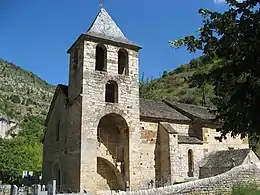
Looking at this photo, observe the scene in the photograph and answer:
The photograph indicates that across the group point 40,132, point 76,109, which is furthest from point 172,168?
point 40,132

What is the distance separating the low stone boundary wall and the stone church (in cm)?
715

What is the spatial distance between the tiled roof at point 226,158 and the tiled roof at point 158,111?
3.50m

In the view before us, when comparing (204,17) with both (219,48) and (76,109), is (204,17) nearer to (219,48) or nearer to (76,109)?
(219,48)

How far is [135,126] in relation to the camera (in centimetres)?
2180

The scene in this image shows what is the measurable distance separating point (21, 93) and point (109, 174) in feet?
244

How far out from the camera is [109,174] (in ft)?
72.1

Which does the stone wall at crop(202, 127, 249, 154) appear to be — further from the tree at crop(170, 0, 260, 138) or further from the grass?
the tree at crop(170, 0, 260, 138)

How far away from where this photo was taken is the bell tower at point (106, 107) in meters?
20.2

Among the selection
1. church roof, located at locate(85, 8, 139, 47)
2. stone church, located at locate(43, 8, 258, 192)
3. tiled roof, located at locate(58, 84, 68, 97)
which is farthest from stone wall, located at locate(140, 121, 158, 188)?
church roof, located at locate(85, 8, 139, 47)

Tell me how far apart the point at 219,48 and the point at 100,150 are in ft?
44.8

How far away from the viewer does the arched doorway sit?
21.3 metres

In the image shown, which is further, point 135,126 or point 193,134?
point 193,134

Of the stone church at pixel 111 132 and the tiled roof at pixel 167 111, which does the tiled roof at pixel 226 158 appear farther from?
the tiled roof at pixel 167 111

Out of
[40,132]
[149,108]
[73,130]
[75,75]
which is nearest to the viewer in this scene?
[73,130]
